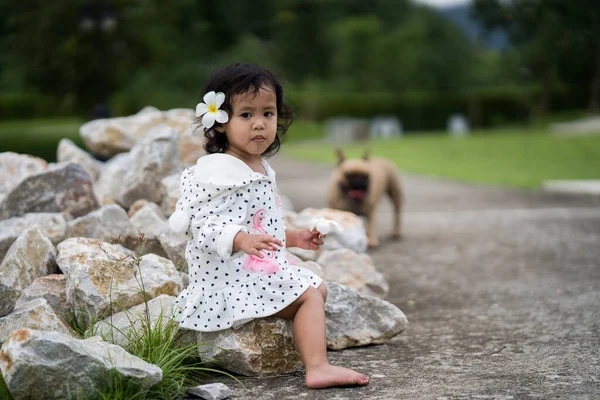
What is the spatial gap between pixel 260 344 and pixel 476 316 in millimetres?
1713

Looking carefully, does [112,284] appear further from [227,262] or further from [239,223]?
Result: [239,223]

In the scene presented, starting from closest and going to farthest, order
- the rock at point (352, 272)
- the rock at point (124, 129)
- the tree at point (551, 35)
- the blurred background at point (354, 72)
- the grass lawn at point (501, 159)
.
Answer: the rock at point (352, 272), the rock at point (124, 129), the grass lawn at point (501, 159), the blurred background at point (354, 72), the tree at point (551, 35)

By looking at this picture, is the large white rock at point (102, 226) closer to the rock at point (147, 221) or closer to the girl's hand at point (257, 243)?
the rock at point (147, 221)

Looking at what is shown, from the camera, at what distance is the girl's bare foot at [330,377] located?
3.11m

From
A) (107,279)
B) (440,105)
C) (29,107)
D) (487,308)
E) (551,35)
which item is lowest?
(487,308)

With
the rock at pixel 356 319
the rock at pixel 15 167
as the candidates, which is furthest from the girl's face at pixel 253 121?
the rock at pixel 15 167

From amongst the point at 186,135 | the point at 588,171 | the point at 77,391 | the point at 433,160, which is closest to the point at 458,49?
the point at 433,160

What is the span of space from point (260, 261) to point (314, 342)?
0.40 meters

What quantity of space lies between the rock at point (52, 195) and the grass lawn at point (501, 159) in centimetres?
877

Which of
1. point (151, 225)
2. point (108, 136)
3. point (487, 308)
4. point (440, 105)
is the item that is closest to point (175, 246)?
point (151, 225)

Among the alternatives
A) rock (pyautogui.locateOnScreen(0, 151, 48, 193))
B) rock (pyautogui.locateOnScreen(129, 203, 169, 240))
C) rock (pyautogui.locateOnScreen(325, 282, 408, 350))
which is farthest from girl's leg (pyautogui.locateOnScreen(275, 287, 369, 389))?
rock (pyautogui.locateOnScreen(0, 151, 48, 193))

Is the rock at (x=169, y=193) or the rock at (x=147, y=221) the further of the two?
the rock at (x=169, y=193)

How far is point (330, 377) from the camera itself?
10.2 feet

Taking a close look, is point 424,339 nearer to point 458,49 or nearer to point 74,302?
point 74,302
